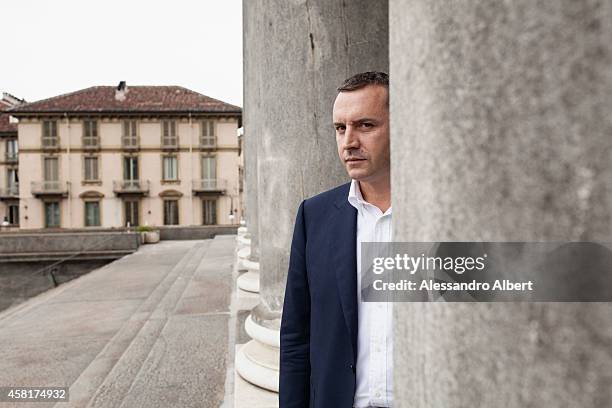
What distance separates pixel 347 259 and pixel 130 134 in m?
38.9

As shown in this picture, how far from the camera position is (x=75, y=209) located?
123 ft

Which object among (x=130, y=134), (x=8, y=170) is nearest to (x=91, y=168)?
(x=130, y=134)

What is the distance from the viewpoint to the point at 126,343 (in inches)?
213

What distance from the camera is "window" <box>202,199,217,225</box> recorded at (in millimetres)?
37688

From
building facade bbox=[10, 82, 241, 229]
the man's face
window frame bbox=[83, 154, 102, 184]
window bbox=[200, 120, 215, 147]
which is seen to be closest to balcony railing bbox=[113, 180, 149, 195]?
building facade bbox=[10, 82, 241, 229]

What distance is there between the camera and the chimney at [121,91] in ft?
125

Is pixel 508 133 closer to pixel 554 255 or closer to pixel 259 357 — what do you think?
pixel 554 255

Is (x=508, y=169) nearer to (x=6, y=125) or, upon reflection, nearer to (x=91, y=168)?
(x=91, y=168)

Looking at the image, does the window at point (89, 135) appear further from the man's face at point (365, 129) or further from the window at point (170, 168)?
the man's face at point (365, 129)

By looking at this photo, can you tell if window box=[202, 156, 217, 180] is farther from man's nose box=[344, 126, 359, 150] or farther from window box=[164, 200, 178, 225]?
man's nose box=[344, 126, 359, 150]

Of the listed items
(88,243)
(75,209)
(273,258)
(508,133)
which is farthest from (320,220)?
(75,209)

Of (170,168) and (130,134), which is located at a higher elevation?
(130,134)

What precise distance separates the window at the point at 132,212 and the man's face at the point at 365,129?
38.7 metres

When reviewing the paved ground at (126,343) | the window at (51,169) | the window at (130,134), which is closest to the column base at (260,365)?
the paved ground at (126,343)
